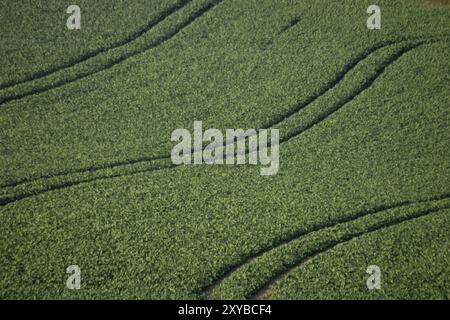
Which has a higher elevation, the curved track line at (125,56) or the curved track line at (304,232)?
the curved track line at (125,56)

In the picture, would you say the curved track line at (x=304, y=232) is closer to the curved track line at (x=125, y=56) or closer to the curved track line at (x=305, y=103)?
the curved track line at (x=305, y=103)

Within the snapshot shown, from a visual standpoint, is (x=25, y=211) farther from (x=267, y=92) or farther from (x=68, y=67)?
(x=267, y=92)

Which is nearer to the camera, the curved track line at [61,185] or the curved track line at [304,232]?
the curved track line at [304,232]

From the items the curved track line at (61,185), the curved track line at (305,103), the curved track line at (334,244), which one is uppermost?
the curved track line at (305,103)

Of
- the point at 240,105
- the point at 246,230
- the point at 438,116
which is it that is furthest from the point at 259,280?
the point at 438,116

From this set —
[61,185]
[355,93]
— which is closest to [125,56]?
[61,185]

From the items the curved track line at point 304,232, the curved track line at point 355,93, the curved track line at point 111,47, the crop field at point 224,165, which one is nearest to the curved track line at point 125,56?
the crop field at point 224,165

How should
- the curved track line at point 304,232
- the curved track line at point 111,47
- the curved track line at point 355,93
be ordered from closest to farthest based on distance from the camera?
the curved track line at point 304,232 < the curved track line at point 355,93 < the curved track line at point 111,47
